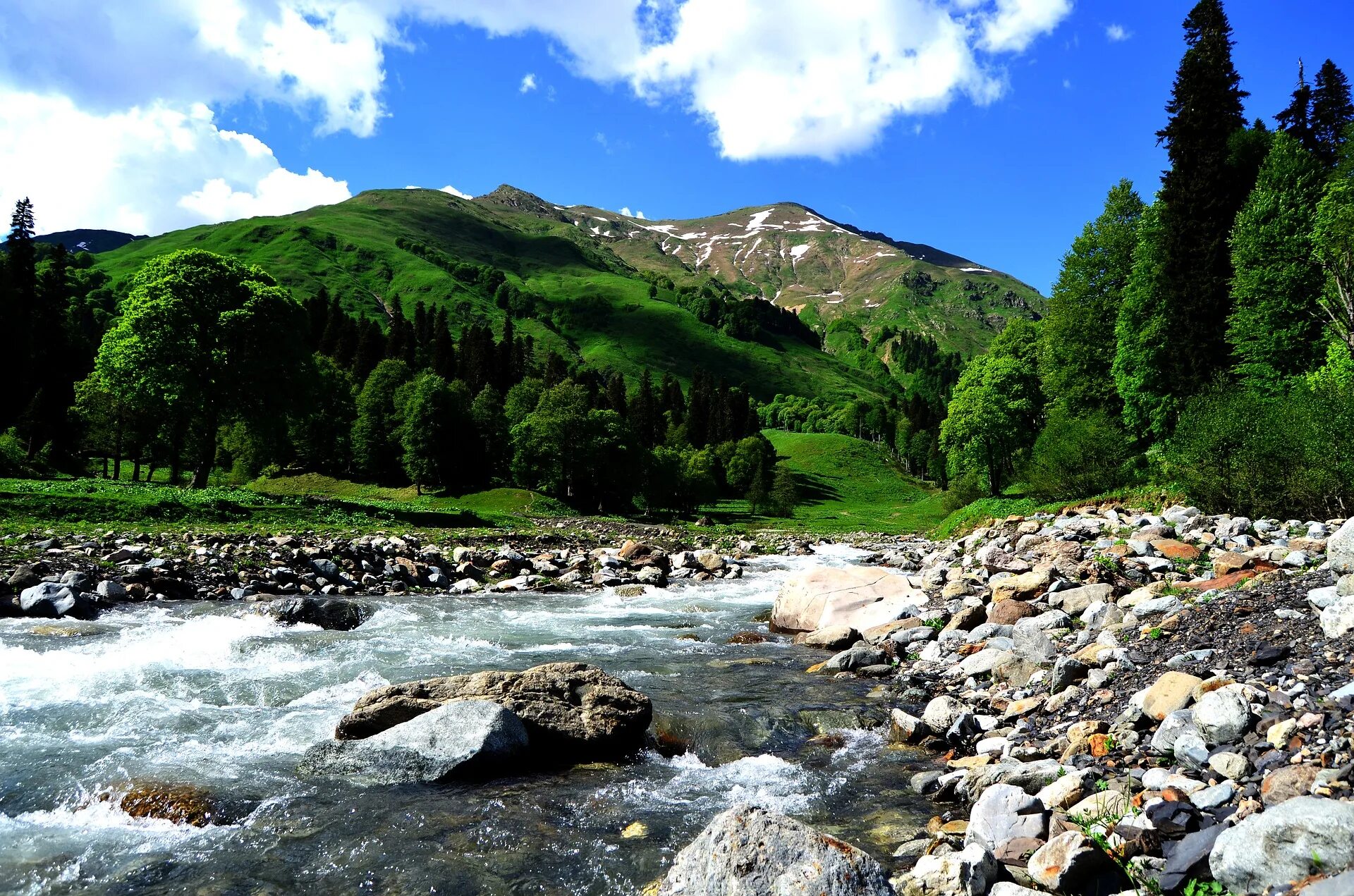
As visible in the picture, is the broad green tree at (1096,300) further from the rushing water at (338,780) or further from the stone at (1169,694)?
the stone at (1169,694)

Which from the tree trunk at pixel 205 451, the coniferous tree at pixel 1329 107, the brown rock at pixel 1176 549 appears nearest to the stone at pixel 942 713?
the brown rock at pixel 1176 549

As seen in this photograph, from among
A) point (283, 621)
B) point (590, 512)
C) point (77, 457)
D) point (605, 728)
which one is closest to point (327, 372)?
point (77, 457)

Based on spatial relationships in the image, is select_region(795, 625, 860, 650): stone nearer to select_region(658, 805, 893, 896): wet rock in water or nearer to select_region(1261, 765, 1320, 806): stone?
select_region(1261, 765, 1320, 806): stone

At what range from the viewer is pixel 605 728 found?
1056 centimetres

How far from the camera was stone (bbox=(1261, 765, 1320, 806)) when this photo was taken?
6.16 metres

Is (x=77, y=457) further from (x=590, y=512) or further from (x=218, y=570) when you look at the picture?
(x=218, y=570)

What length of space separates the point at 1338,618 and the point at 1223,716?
297 cm

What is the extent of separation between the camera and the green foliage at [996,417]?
199 ft

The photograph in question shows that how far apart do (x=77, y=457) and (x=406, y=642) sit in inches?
3277

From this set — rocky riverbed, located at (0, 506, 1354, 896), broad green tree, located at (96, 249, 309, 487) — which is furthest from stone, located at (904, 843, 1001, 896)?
broad green tree, located at (96, 249, 309, 487)

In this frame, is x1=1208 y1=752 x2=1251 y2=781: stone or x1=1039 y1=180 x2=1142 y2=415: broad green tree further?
x1=1039 y1=180 x2=1142 y2=415: broad green tree

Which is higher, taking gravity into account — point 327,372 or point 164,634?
point 327,372

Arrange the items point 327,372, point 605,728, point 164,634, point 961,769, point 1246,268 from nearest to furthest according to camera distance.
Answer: point 961,769 → point 605,728 → point 164,634 → point 1246,268 → point 327,372

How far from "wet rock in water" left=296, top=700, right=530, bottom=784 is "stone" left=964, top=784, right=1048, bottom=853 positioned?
587 cm
